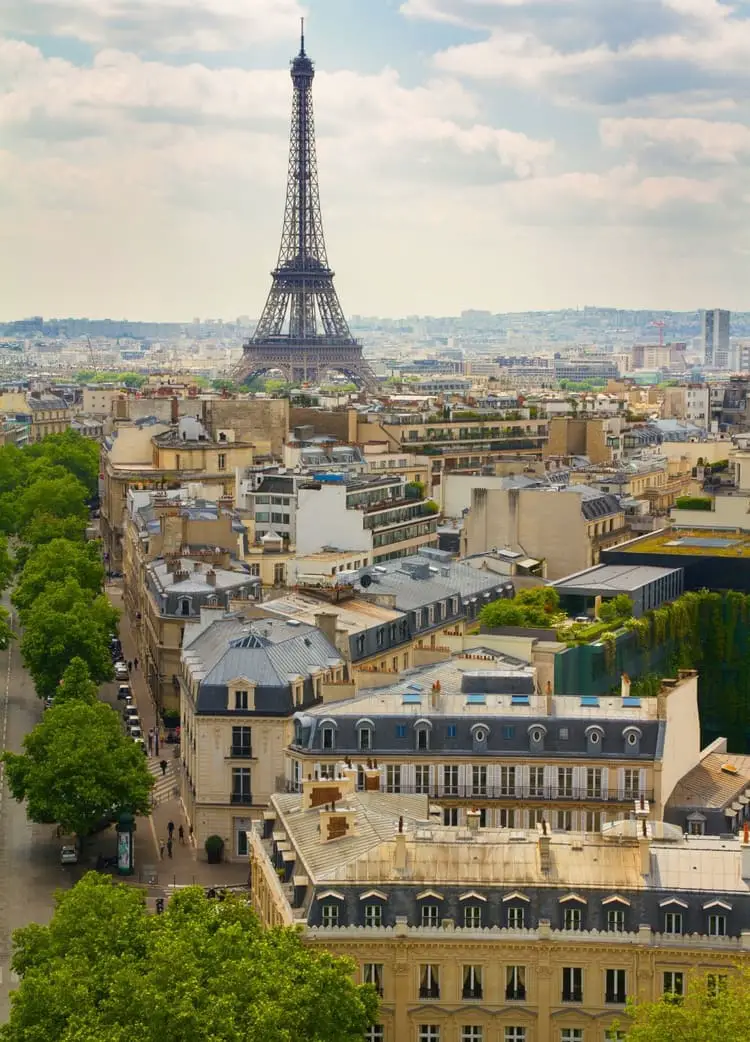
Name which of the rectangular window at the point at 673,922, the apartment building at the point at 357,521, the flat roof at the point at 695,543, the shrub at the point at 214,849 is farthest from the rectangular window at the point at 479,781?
the apartment building at the point at 357,521

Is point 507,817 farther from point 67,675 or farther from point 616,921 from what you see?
point 67,675

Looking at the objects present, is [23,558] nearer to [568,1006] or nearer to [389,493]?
[389,493]

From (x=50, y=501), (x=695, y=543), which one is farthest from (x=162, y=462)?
(x=695, y=543)

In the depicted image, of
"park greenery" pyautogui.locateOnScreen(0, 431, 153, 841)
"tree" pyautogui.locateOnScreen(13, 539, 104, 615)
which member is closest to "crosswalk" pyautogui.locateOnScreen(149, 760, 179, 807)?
"park greenery" pyautogui.locateOnScreen(0, 431, 153, 841)

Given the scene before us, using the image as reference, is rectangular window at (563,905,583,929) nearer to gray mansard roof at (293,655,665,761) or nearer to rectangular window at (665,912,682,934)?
rectangular window at (665,912,682,934)

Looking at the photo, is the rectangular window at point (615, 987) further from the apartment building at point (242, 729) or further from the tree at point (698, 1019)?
the apartment building at point (242, 729)
